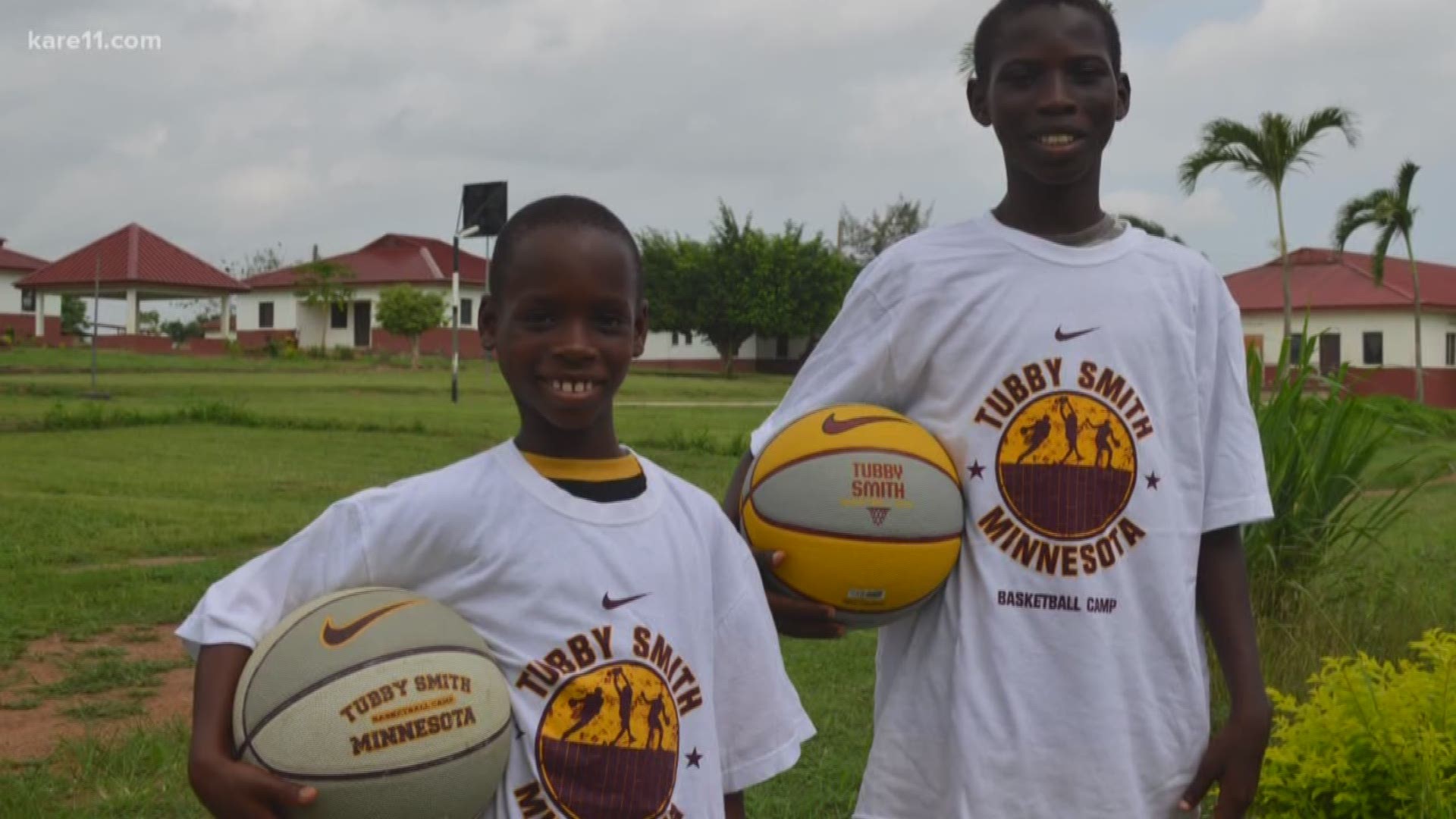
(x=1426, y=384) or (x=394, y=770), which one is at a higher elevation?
(x=394, y=770)

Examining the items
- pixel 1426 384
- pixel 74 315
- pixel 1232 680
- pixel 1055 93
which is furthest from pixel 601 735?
pixel 74 315

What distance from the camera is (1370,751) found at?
3732 mm

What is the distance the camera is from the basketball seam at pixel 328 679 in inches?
76.6

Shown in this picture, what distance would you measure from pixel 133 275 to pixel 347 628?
46.2 m

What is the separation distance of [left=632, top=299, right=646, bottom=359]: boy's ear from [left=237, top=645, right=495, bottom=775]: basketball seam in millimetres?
536

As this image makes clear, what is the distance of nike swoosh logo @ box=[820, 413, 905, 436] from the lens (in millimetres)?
2480

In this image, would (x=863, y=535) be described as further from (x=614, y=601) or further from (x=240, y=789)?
(x=240, y=789)

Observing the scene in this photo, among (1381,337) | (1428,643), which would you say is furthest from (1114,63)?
(1381,337)

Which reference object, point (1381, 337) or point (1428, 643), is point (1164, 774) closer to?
point (1428, 643)

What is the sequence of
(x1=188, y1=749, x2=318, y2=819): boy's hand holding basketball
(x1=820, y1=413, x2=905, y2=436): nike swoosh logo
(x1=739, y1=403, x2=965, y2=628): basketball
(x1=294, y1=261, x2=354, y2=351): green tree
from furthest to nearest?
(x1=294, y1=261, x2=354, y2=351): green tree
(x1=820, y1=413, x2=905, y2=436): nike swoosh logo
(x1=739, y1=403, x2=965, y2=628): basketball
(x1=188, y1=749, x2=318, y2=819): boy's hand holding basketball

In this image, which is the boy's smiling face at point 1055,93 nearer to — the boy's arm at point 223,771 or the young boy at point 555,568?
the young boy at point 555,568

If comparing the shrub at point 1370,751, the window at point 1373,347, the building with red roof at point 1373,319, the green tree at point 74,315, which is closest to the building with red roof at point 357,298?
the green tree at point 74,315

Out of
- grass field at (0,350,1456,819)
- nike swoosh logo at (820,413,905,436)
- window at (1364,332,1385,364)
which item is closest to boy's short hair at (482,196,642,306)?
nike swoosh logo at (820,413,905,436)

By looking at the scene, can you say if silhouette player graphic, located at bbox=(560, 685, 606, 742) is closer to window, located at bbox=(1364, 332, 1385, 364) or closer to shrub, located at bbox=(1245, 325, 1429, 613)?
shrub, located at bbox=(1245, 325, 1429, 613)
